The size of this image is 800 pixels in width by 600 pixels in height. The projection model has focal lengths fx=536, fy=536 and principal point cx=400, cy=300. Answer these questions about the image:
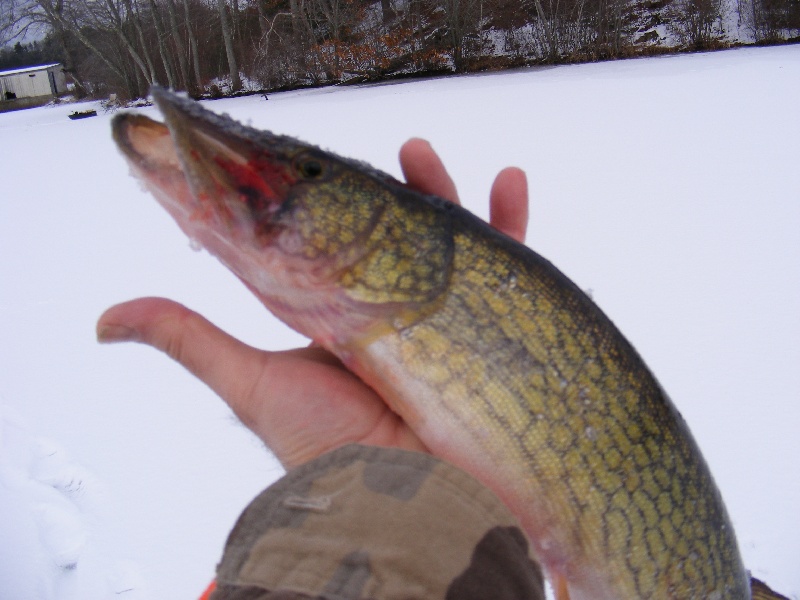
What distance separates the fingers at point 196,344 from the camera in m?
1.11

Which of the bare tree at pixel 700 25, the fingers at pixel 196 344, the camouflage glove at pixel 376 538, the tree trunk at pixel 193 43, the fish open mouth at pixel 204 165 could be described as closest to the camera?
the camouflage glove at pixel 376 538

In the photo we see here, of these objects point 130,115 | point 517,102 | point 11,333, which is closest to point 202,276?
point 11,333

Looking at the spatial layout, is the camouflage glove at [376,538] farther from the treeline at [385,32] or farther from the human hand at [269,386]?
the treeline at [385,32]

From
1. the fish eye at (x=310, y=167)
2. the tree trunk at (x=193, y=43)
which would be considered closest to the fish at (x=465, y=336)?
the fish eye at (x=310, y=167)

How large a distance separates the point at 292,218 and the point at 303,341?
1.71 meters

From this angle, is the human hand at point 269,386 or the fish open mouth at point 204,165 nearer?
the fish open mouth at point 204,165

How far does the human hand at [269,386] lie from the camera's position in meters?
1.12

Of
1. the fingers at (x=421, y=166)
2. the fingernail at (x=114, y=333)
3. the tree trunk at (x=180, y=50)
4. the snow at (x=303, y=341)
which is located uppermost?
the tree trunk at (x=180, y=50)

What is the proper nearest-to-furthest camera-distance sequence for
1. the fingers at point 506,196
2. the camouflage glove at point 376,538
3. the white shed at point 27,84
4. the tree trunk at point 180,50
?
1. the camouflage glove at point 376,538
2. the fingers at point 506,196
3. the tree trunk at point 180,50
4. the white shed at point 27,84

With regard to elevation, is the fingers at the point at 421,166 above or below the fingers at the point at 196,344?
above

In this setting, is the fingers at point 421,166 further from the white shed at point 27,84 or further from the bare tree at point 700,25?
the white shed at point 27,84

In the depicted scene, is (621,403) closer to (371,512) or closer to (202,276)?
(371,512)

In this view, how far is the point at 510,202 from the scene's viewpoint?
5.56 feet

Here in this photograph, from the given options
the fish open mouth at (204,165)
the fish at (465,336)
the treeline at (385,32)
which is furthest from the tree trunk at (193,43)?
the fish at (465,336)
